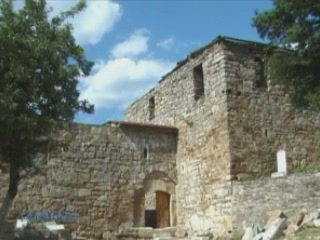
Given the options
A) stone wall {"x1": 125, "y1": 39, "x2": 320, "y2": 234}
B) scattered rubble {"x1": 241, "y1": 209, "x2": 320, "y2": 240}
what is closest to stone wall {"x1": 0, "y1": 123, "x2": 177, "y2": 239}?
stone wall {"x1": 125, "y1": 39, "x2": 320, "y2": 234}

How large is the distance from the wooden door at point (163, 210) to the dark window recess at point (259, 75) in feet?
15.3

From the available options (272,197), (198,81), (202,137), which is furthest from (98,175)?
(272,197)

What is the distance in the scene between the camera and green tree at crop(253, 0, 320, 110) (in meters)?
10.1

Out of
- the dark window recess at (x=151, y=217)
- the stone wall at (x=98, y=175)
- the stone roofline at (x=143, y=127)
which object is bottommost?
the dark window recess at (x=151, y=217)

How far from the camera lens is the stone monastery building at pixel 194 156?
524 inches

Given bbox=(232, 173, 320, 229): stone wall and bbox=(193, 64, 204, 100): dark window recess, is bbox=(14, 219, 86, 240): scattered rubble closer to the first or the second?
bbox=(232, 173, 320, 229): stone wall

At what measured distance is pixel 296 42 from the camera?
10.4 meters

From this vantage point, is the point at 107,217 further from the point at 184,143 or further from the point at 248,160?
the point at 248,160

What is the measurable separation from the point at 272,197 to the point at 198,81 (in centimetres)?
489

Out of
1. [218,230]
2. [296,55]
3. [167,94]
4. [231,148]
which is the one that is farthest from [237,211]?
[167,94]

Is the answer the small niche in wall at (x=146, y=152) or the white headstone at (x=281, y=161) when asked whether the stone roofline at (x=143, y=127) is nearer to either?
the small niche in wall at (x=146, y=152)

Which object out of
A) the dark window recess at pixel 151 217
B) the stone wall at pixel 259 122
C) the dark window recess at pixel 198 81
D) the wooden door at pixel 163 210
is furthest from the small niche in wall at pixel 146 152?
the dark window recess at pixel 151 217

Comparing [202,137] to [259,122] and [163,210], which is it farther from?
[163,210]

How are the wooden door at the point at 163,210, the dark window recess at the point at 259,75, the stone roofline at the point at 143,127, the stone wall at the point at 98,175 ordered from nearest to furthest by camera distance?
the stone wall at the point at 98,175 → the dark window recess at the point at 259,75 → the stone roofline at the point at 143,127 → the wooden door at the point at 163,210
